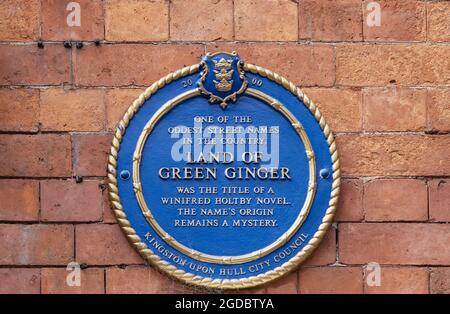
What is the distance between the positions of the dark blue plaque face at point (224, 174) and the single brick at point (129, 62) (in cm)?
7

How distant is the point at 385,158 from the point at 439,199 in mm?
400

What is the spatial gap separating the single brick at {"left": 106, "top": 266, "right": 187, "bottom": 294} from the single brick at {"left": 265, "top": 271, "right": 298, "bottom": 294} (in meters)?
0.51

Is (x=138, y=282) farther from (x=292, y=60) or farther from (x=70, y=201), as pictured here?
(x=292, y=60)

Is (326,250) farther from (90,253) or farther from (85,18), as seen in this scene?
(85,18)

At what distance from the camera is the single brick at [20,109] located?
20.4 feet

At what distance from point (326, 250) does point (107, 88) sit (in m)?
1.61

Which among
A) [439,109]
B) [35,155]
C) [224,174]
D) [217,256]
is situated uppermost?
[439,109]

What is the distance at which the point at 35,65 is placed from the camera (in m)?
6.25

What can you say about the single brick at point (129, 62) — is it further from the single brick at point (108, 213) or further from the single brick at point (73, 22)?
the single brick at point (108, 213)

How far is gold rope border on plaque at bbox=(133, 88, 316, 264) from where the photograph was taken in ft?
20.1

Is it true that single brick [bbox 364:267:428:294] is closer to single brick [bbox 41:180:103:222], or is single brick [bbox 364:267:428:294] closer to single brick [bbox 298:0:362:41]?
single brick [bbox 298:0:362:41]

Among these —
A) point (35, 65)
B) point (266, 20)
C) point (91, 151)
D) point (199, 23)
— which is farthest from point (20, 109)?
point (266, 20)

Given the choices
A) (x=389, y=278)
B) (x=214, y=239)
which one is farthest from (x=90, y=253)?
(x=389, y=278)

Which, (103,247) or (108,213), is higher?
(108,213)
